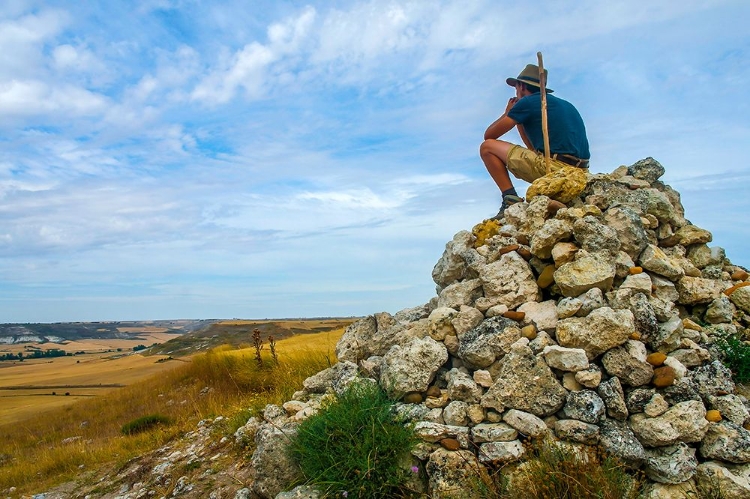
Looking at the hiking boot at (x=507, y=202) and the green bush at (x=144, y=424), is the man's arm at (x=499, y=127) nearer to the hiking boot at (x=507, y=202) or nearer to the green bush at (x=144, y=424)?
the hiking boot at (x=507, y=202)

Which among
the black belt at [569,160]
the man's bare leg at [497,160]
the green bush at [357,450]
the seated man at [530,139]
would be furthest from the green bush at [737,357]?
the man's bare leg at [497,160]

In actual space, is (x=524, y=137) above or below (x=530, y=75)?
below

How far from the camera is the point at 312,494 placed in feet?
13.2

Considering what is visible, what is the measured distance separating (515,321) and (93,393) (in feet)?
64.9

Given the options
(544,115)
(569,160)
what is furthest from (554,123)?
(569,160)

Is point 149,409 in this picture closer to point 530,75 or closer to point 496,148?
point 496,148

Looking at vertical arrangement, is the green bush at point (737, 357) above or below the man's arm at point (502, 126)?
below

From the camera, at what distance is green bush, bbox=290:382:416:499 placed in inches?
155

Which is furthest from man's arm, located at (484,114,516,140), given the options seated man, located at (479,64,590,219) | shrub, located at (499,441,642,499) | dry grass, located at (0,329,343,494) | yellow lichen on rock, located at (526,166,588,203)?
shrub, located at (499,441,642,499)

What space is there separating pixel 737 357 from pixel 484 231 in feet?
9.63

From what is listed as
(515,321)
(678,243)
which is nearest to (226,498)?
(515,321)

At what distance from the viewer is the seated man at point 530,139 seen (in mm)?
6566

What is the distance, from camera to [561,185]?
600 centimetres

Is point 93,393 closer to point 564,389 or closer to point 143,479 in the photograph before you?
point 143,479
